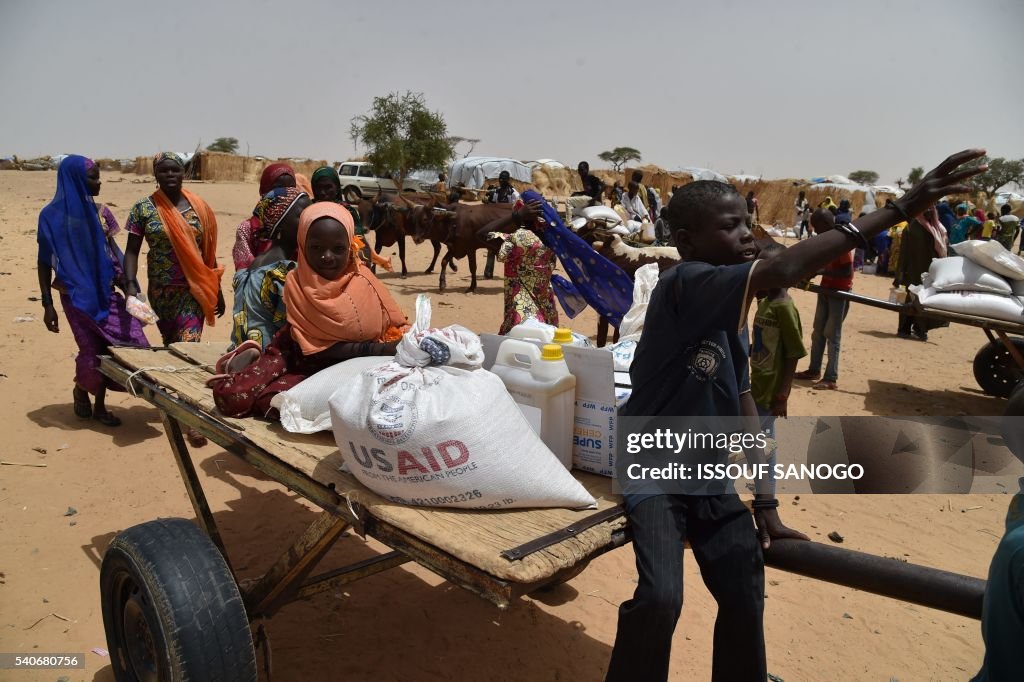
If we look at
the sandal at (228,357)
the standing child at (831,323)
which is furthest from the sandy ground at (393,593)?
the standing child at (831,323)

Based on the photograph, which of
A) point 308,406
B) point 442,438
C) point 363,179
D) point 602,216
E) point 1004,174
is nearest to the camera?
point 442,438

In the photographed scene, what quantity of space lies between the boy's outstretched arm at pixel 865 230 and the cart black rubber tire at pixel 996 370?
23.0ft

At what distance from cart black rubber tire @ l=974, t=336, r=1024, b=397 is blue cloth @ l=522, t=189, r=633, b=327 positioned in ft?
16.1

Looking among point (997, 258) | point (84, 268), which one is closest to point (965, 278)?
point (997, 258)

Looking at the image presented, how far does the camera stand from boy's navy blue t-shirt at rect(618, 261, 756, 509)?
72.3 inches

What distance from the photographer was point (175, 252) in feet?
16.5

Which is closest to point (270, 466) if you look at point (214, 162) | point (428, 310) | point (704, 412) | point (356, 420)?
point (356, 420)

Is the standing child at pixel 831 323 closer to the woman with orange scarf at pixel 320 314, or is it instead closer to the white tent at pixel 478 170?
the woman with orange scarf at pixel 320 314

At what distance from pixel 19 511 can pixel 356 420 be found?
3.47 metres

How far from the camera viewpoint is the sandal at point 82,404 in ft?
17.8

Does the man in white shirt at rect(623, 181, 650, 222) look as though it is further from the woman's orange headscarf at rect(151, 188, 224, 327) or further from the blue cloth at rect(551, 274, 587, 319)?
the woman's orange headscarf at rect(151, 188, 224, 327)

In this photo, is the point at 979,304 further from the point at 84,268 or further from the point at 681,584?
the point at 84,268

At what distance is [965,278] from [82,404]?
7.86m

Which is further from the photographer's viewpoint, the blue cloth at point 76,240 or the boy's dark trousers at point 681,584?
the blue cloth at point 76,240
